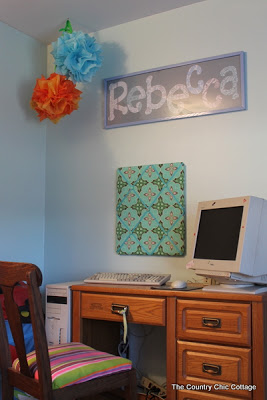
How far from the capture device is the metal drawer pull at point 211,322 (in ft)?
6.84

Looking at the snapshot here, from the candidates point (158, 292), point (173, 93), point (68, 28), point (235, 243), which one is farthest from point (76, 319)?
point (68, 28)

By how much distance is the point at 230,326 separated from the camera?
2055 mm

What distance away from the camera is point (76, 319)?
99.0 inches

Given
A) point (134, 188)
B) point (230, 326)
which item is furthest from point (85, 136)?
point (230, 326)

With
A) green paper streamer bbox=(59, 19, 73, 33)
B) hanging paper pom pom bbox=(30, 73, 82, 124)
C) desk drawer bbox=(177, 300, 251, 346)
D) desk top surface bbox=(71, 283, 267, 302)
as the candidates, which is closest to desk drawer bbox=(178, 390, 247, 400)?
desk drawer bbox=(177, 300, 251, 346)

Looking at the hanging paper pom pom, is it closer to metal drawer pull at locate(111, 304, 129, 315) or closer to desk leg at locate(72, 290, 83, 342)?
desk leg at locate(72, 290, 83, 342)

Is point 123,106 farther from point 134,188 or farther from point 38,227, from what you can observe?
point 38,227

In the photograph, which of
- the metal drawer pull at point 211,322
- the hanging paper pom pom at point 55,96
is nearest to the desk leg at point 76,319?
the metal drawer pull at point 211,322

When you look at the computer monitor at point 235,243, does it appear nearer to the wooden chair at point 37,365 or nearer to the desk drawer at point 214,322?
the desk drawer at point 214,322

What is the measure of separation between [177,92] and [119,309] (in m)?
1.32

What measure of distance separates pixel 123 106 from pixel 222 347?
1.64 m

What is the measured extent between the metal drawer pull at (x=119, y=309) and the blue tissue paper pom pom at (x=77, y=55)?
1.35 metres

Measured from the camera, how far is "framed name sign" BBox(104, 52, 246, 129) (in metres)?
2.65

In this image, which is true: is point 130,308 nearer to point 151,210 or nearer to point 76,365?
point 76,365
